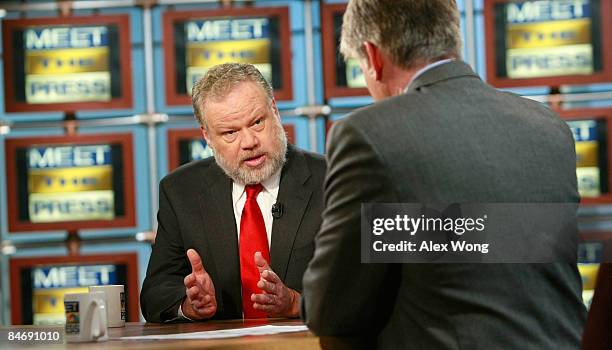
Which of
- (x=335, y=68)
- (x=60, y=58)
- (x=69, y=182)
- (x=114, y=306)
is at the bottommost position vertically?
(x=114, y=306)

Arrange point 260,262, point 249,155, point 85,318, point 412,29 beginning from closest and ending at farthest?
point 412,29 → point 85,318 → point 260,262 → point 249,155

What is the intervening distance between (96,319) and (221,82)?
3.57ft

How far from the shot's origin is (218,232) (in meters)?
3.04

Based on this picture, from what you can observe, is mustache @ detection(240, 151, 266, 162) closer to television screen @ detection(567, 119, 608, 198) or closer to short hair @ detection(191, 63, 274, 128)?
short hair @ detection(191, 63, 274, 128)

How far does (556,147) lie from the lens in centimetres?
191

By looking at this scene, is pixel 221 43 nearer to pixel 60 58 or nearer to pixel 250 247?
pixel 60 58

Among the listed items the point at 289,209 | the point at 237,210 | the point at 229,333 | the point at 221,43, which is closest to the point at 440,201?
the point at 229,333

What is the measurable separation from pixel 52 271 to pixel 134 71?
41.4 inches

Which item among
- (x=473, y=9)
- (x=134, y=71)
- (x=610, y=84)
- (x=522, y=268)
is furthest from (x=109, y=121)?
(x=522, y=268)

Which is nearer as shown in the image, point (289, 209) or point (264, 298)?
point (264, 298)

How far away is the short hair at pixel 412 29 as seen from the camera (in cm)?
194

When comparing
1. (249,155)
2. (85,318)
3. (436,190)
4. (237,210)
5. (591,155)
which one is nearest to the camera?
(436,190)

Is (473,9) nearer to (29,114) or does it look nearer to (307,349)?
(29,114)

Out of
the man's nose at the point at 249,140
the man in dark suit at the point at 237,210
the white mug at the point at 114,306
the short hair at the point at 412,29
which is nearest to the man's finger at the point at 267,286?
the man in dark suit at the point at 237,210
